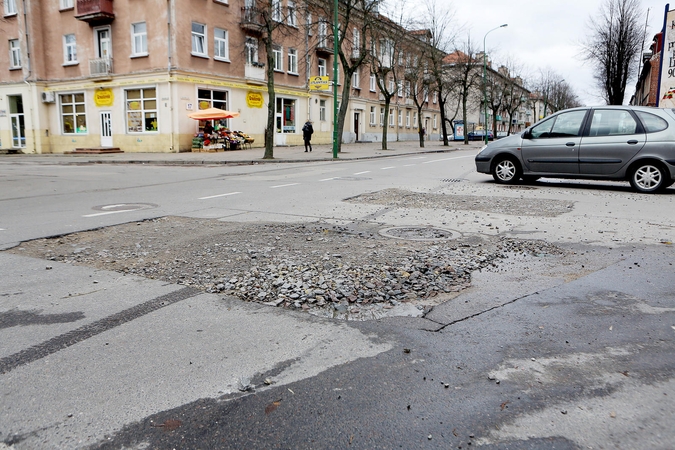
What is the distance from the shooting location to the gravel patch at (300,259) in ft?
13.6

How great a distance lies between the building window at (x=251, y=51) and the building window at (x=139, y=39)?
229 inches

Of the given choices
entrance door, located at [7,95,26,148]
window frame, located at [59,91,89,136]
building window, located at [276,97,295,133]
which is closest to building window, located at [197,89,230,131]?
building window, located at [276,97,295,133]

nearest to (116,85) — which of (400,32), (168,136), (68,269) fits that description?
(168,136)

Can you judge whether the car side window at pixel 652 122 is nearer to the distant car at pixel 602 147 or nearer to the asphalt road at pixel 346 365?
the distant car at pixel 602 147

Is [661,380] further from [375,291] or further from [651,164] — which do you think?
[651,164]

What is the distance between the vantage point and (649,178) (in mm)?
10953

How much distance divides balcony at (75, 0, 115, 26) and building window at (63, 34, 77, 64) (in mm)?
2307

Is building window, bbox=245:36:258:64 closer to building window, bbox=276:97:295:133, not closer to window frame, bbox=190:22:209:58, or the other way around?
window frame, bbox=190:22:209:58

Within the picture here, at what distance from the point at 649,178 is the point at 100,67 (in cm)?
3006

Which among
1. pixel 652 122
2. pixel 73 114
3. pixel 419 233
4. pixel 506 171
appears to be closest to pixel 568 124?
pixel 652 122

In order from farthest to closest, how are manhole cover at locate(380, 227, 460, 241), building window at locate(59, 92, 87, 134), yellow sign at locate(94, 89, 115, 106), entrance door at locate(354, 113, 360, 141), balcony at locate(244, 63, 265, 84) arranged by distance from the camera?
entrance door at locate(354, 113, 360, 141) → balcony at locate(244, 63, 265, 84) → building window at locate(59, 92, 87, 134) → yellow sign at locate(94, 89, 115, 106) → manhole cover at locate(380, 227, 460, 241)

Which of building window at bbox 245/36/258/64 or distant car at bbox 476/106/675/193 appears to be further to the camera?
building window at bbox 245/36/258/64

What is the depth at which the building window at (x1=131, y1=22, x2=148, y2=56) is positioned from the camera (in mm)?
29859

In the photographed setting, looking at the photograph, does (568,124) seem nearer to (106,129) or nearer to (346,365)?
(346,365)
